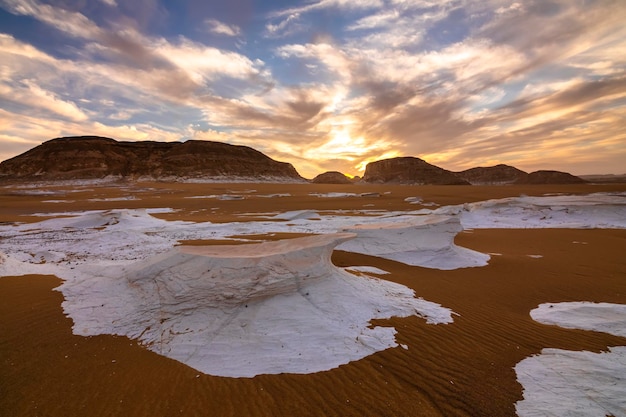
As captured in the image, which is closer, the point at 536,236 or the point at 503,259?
the point at 503,259

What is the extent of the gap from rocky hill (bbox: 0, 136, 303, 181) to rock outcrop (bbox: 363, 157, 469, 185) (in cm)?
4942

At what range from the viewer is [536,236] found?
58.0 ft

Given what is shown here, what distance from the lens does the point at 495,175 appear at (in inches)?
6078

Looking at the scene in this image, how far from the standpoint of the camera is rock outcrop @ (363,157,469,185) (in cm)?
12750

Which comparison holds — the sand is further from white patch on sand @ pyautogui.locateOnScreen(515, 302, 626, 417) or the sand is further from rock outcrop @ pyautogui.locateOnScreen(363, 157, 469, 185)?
rock outcrop @ pyautogui.locateOnScreen(363, 157, 469, 185)

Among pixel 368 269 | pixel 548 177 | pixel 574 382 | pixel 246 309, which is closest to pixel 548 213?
pixel 368 269

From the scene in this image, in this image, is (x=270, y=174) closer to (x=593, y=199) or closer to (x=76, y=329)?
(x=593, y=199)

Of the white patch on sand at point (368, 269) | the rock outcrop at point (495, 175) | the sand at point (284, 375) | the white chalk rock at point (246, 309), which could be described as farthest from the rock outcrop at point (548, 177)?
the white chalk rock at point (246, 309)

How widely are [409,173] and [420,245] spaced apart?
5272 inches

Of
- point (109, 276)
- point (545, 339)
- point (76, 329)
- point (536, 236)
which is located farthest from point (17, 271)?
point (536, 236)

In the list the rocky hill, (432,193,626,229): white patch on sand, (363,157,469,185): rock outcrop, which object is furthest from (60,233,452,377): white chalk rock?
(363,157,469,185): rock outcrop

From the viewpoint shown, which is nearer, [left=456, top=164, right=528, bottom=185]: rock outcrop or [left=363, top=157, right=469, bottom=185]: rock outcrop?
[left=363, top=157, right=469, bottom=185]: rock outcrop

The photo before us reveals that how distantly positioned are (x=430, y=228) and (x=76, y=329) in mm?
11080

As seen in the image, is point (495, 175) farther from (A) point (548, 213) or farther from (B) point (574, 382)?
(B) point (574, 382)
